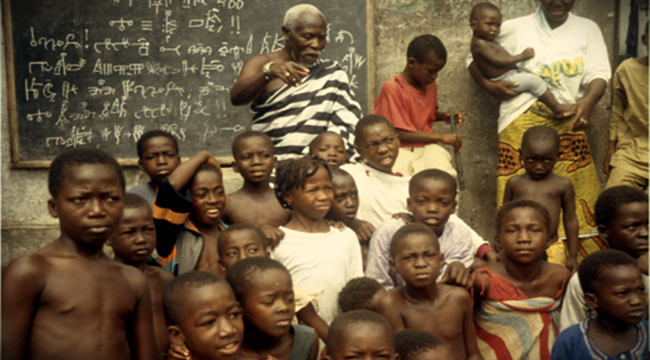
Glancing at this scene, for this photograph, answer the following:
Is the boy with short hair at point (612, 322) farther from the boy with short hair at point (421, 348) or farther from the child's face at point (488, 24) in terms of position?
the child's face at point (488, 24)

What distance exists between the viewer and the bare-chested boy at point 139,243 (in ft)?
10.4

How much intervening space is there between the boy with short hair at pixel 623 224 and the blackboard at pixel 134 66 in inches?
104

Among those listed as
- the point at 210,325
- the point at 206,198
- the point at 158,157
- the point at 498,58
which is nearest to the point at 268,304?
the point at 210,325

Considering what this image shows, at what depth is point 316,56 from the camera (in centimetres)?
443

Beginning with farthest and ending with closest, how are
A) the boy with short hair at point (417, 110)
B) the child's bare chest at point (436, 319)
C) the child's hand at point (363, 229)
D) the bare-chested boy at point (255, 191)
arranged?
the boy with short hair at point (417, 110)
the bare-chested boy at point (255, 191)
the child's hand at point (363, 229)
the child's bare chest at point (436, 319)

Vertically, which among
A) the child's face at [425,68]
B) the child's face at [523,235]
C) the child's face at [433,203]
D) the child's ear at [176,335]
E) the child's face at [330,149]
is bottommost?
the child's ear at [176,335]

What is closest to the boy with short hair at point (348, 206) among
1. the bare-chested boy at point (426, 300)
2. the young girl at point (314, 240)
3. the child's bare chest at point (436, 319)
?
the young girl at point (314, 240)

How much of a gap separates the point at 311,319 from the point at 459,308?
2.25 feet

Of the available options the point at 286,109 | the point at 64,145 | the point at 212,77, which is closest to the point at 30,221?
the point at 64,145

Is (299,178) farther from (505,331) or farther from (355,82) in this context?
(355,82)

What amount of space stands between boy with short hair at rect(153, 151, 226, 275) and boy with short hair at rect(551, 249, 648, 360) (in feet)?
5.61

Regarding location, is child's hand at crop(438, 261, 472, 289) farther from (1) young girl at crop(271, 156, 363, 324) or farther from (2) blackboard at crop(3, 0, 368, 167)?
(2) blackboard at crop(3, 0, 368, 167)

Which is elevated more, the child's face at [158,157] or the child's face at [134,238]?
the child's face at [158,157]

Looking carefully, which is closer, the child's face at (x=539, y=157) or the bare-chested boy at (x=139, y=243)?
the bare-chested boy at (x=139, y=243)
